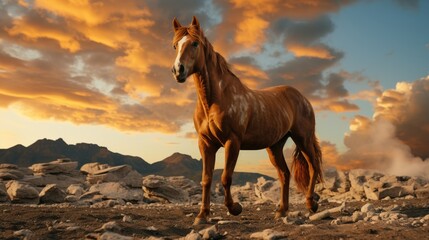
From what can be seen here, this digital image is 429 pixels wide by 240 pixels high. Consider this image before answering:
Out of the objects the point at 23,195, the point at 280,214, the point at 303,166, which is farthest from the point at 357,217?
the point at 23,195

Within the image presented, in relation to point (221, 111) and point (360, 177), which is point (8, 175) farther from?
point (360, 177)

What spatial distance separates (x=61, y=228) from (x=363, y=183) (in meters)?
16.8

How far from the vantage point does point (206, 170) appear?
8805 mm

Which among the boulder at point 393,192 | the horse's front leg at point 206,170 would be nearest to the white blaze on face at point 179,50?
the horse's front leg at point 206,170

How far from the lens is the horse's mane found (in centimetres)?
834

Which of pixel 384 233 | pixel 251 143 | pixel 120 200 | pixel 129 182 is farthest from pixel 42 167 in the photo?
pixel 384 233

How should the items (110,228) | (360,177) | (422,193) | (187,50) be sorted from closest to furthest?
(110,228)
(187,50)
(422,193)
(360,177)

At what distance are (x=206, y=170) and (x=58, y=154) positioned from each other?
12776 centimetres

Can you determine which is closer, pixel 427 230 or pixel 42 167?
pixel 427 230

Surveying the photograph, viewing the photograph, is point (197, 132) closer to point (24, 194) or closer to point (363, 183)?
point (24, 194)

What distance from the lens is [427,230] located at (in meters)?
7.30

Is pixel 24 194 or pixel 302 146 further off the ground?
pixel 302 146

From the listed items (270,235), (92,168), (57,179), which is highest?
(92,168)

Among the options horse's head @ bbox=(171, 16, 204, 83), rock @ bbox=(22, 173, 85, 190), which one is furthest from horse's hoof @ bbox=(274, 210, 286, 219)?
rock @ bbox=(22, 173, 85, 190)
